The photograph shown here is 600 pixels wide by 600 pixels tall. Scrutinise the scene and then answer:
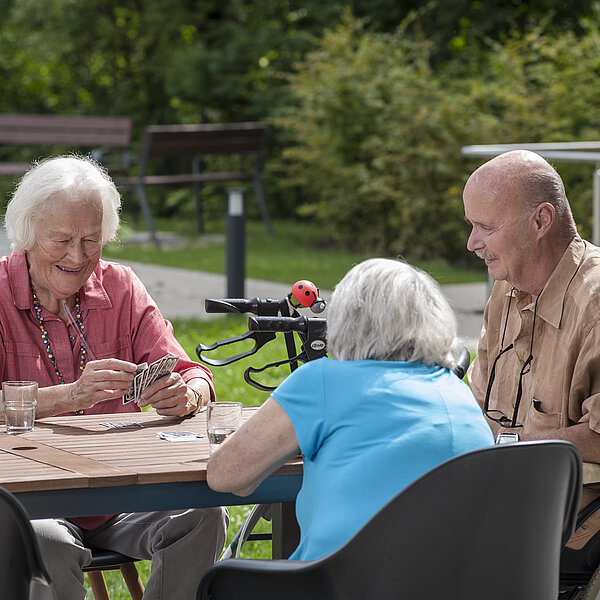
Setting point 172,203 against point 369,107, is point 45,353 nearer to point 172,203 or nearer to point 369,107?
point 369,107

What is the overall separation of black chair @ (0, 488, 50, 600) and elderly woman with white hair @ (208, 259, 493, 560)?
1.65ft

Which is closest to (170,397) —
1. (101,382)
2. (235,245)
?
(101,382)

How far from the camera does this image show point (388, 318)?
2.49 metres

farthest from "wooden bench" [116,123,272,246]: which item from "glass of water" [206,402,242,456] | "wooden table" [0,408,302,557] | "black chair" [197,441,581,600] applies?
"black chair" [197,441,581,600]

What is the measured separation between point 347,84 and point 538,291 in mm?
10585

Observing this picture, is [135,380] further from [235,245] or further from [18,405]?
[235,245]

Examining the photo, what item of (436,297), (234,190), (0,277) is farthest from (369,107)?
(436,297)

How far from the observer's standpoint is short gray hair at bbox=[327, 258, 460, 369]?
2492mm

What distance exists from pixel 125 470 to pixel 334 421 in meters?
0.55

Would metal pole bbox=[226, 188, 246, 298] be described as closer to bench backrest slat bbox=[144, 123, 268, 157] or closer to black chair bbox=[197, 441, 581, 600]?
bench backrest slat bbox=[144, 123, 268, 157]

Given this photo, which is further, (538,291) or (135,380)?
(538,291)

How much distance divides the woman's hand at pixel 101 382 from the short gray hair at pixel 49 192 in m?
0.61

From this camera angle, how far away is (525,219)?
337 centimetres

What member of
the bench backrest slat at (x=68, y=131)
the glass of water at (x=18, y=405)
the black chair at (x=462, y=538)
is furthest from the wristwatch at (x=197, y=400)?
the bench backrest slat at (x=68, y=131)
